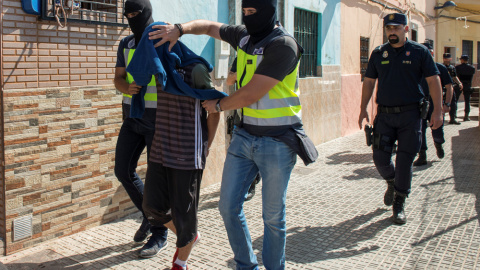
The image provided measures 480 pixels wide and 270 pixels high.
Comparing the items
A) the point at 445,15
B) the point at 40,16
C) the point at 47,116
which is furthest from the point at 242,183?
the point at 445,15

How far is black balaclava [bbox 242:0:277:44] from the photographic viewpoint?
3145 millimetres

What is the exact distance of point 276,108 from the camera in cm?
322

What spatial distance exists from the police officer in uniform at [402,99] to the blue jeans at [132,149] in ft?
7.70

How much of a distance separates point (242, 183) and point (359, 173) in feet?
13.8

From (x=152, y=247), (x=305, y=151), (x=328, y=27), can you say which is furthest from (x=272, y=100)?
(x=328, y=27)

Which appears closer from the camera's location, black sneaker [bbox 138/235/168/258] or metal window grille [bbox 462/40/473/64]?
black sneaker [bbox 138/235/168/258]

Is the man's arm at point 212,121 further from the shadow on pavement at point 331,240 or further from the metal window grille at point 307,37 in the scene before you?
the metal window grille at point 307,37

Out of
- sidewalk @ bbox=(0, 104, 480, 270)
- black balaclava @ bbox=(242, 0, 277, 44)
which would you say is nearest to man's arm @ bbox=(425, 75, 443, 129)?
sidewalk @ bbox=(0, 104, 480, 270)

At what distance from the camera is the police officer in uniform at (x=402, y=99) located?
4980 millimetres

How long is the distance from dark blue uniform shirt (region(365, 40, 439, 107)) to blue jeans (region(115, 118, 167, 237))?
2.45 metres

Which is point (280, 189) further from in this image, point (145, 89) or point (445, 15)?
point (445, 15)

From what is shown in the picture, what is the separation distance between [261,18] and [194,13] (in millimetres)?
2926

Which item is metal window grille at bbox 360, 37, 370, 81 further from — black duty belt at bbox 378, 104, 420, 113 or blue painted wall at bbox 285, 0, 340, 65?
black duty belt at bbox 378, 104, 420, 113

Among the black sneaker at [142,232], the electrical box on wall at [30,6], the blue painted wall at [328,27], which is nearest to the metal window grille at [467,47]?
the blue painted wall at [328,27]
